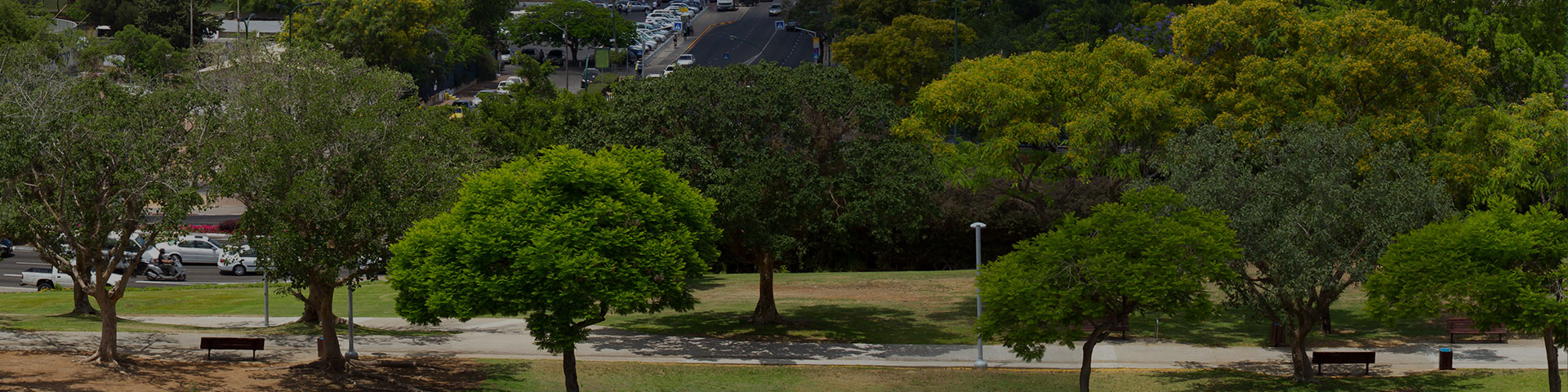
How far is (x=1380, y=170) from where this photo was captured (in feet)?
87.5

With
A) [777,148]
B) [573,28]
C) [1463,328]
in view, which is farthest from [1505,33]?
[573,28]

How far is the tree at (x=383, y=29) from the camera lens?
90125mm

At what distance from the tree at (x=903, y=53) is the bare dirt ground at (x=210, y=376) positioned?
50660mm

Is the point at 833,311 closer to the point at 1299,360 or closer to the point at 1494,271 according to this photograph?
the point at 1299,360

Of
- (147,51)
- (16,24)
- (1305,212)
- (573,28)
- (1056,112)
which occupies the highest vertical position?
(573,28)

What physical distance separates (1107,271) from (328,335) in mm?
14339

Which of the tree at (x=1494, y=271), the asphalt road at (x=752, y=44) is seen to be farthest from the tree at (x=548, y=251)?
the asphalt road at (x=752, y=44)

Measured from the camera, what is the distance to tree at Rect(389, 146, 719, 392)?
2419cm

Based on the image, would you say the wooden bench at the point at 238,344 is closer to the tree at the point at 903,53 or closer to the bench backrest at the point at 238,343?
the bench backrest at the point at 238,343

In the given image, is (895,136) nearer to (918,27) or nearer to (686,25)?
(918,27)

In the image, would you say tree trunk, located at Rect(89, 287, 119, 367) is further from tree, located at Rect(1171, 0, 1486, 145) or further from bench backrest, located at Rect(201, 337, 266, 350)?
tree, located at Rect(1171, 0, 1486, 145)

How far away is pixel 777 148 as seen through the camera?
32438 millimetres

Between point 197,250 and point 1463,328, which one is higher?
point 197,250

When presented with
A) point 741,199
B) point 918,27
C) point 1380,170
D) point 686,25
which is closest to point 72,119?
point 741,199
